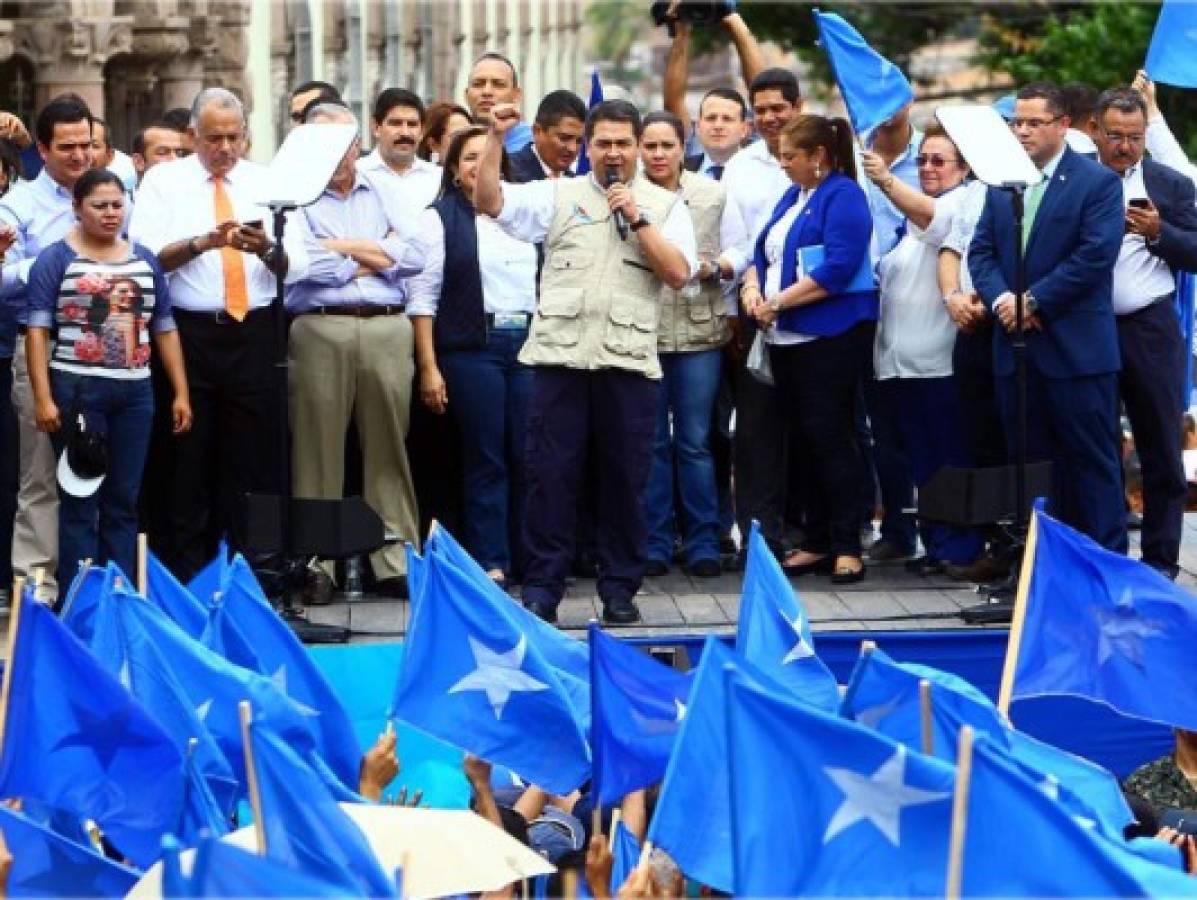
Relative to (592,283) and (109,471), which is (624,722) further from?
(109,471)

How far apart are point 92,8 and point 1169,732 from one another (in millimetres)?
11949

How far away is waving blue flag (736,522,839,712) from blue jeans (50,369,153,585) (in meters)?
2.90

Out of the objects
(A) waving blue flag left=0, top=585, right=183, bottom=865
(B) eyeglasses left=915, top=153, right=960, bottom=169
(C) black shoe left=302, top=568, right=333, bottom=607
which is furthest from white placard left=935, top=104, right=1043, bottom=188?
(A) waving blue flag left=0, top=585, right=183, bottom=865

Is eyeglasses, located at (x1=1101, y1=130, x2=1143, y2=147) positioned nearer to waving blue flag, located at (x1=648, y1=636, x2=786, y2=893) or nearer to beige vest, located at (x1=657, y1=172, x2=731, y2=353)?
beige vest, located at (x1=657, y1=172, x2=731, y2=353)

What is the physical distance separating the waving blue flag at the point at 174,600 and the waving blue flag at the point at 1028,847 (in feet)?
13.8

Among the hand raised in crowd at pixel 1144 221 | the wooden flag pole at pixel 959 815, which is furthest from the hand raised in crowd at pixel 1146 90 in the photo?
the wooden flag pole at pixel 959 815

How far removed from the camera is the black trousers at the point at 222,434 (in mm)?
13086

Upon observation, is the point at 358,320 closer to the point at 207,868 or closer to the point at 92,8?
the point at 207,868

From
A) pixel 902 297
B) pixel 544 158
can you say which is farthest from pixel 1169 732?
pixel 544 158

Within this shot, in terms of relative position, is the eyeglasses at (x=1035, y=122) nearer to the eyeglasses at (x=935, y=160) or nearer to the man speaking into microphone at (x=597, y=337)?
the eyeglasses at (x=935, y=160)

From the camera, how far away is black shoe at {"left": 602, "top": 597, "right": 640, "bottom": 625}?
1280cm

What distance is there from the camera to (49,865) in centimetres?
854

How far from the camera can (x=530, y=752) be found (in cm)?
1052

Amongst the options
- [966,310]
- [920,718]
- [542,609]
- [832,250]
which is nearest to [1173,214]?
[966,310]
